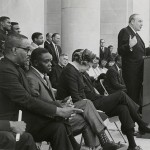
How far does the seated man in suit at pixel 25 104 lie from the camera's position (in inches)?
189

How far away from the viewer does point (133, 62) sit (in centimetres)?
901

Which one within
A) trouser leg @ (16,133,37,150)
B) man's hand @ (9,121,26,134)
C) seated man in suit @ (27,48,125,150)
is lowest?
trouser leg @ (16,133,37,150)

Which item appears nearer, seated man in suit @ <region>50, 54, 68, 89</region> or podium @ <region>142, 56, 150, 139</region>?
podium @ <region>142, 56, 150, 139</region>

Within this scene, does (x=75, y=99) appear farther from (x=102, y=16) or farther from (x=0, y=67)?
(x=102, y=16)

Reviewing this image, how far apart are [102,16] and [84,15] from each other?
9487 millimetres

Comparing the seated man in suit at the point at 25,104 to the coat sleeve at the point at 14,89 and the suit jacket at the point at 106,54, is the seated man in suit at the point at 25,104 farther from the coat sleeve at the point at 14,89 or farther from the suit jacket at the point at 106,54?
the suit jacket at the point at 106,54

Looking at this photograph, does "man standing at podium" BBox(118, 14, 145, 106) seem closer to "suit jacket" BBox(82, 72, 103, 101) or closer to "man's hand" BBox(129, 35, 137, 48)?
"man's hand" BBox(129, 35, 137, 48)

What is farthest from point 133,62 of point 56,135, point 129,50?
point 56,135

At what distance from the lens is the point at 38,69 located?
566cm

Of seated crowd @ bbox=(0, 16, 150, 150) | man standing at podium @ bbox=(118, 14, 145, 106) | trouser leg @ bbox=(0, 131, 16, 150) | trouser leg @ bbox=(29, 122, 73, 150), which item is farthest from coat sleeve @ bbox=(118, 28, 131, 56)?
trouser leg @ bbox=(0, 131, 16, 150)

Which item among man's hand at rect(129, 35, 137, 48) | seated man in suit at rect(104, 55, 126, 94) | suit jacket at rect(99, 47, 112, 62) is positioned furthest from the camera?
suit jacket at rect(99, 47, 112, 62)

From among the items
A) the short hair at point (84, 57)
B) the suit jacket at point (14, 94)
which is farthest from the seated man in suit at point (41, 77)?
the short hair at point (84, 57)

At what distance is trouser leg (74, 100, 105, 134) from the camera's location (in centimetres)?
621

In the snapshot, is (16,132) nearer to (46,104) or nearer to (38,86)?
(46,104)
